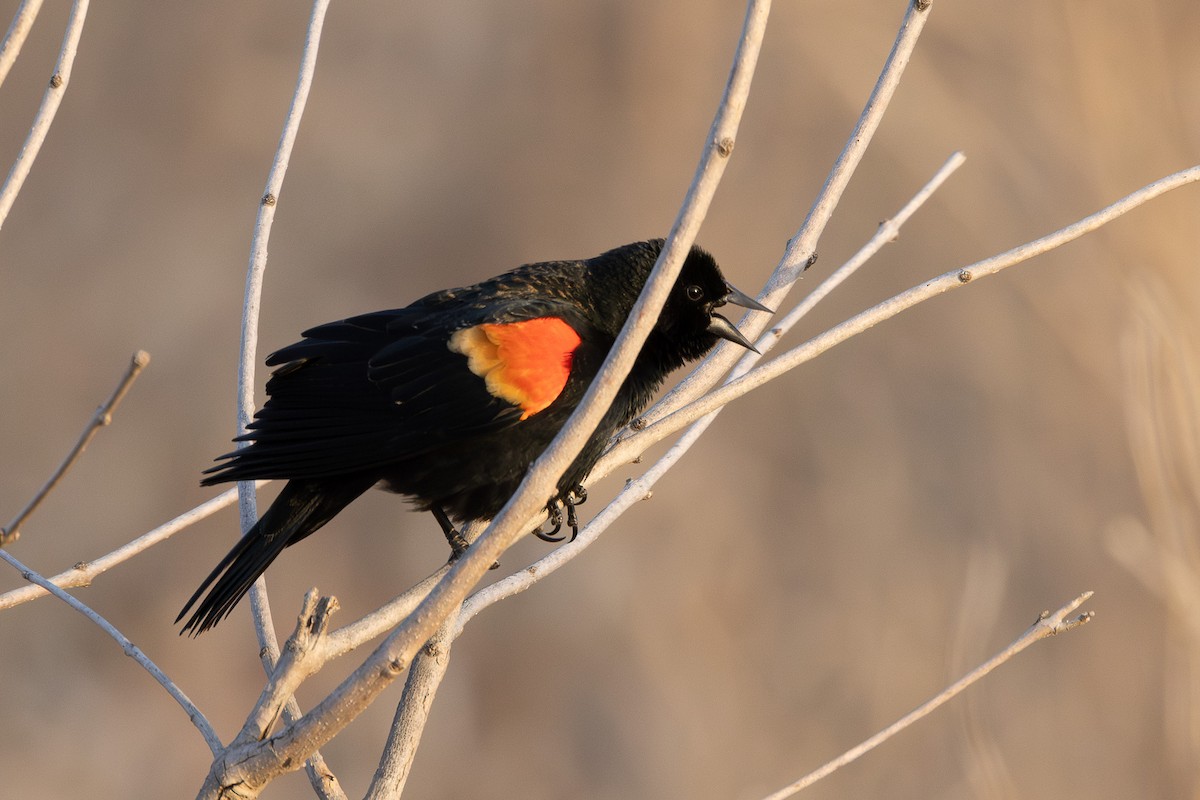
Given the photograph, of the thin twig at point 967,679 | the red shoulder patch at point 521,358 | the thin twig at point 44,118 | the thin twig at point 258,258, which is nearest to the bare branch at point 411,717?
the thin twig at point 258,258

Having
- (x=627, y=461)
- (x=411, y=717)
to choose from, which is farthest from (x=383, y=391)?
(x=411, y=717)

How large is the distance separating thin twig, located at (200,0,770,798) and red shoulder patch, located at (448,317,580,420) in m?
0.88

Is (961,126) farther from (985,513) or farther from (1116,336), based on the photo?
(985,513)

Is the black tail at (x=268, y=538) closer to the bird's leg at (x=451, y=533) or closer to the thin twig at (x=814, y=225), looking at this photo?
the bird's leg at (x=451, y=533)

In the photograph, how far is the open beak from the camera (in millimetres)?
Result: 2660

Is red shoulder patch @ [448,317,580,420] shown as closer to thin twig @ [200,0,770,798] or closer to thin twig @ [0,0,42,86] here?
thin twig @ [200,0,770,798]

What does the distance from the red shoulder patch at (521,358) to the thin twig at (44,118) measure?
948 mm

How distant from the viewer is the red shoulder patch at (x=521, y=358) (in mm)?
2568

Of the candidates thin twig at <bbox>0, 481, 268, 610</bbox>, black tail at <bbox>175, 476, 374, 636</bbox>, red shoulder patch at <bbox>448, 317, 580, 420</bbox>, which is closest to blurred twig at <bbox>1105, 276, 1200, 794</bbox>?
red shoulder patch at <bbox>448, 317, 580, 420</bbox>

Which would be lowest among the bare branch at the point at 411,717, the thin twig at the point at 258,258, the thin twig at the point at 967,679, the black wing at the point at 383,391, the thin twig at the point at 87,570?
the thin twig at the point at 967,679

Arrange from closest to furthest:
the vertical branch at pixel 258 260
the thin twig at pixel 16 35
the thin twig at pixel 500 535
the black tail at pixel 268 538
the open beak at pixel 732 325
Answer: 1. the thin twig at pixel 500 535
2. the thin twig at pixel 16 35
3. the black tail at pixel 268 538
4. the vertical branch at pixel 258 260
5. the open beak at pixel 732 325

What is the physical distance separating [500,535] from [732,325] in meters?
1.28

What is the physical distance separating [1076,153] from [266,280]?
4452 mm

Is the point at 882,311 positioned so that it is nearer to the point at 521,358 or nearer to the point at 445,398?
the point at 521,358
